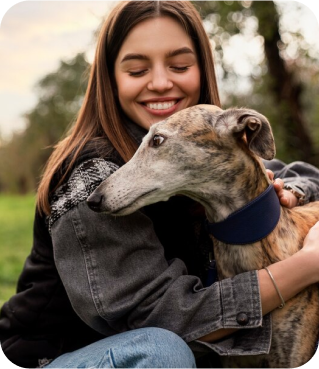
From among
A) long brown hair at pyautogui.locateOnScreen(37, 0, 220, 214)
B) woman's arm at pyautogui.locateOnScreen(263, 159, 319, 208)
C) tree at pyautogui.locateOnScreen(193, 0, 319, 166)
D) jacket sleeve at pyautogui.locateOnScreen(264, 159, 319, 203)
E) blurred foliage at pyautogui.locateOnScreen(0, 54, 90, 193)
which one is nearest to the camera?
long brown hair at pyautogui.locateOnScreen(37, 0, 220, 214)

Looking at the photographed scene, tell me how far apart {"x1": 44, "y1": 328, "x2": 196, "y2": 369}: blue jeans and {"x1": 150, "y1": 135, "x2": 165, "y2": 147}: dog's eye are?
2.69ft

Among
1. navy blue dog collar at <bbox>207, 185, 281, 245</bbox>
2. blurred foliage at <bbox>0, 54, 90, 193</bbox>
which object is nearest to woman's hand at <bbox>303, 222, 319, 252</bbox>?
navy blue dog collar at <bbox>207, 185, 281, 245</bbox>

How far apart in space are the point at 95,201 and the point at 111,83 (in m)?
0.87

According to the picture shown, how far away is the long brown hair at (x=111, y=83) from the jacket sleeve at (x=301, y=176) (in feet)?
2.36

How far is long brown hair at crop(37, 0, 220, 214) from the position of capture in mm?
2623

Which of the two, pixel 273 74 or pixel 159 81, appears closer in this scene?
pixel 159 81

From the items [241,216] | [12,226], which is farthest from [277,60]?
[12,226]

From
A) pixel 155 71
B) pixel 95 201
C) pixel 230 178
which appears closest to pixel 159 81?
pixel 155 71

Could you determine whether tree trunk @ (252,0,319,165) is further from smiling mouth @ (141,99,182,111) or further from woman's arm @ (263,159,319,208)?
smiling mouth @ (141,99,182,111)

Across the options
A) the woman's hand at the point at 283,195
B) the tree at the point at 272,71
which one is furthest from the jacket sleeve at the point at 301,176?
the tree at the point at 272,71

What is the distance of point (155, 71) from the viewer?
2.70 meters

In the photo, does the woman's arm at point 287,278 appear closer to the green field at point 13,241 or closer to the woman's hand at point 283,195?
the woman's hand at point 283,195

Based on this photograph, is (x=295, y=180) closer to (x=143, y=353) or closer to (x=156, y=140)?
(x=156, y=140)

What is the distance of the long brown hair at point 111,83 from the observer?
2.62m
